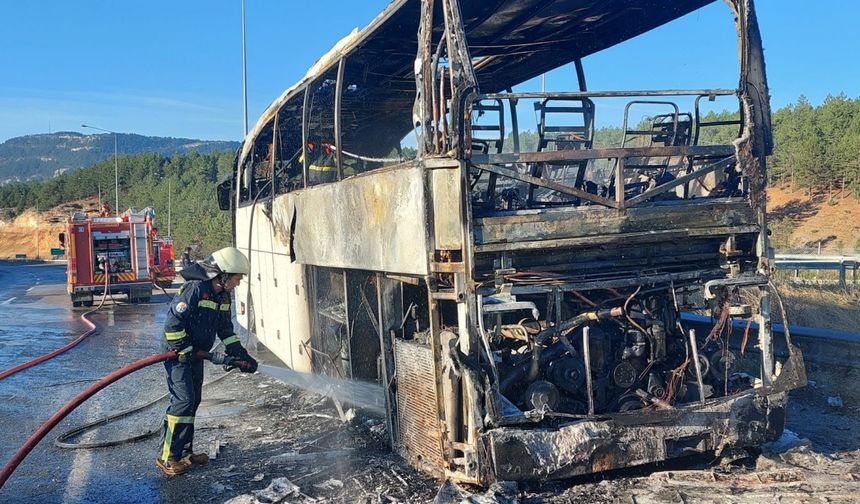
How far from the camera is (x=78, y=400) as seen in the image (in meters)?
5.51

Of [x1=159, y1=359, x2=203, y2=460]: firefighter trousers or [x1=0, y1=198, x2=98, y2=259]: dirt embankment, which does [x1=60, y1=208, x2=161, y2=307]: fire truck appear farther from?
[x1=0, y1=198, x2=98, y2=259]: dirt embankment

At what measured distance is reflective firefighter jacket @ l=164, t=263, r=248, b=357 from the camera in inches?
225

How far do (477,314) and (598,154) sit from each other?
4.29 feet

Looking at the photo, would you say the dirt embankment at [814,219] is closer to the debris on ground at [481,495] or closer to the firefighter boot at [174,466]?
the debris on ground at [481,495]

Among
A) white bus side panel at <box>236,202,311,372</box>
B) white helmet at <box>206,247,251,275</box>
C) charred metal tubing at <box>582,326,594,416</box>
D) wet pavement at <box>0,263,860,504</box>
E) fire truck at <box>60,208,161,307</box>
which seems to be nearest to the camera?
wet pavement at <box>0,263,860,504</box>

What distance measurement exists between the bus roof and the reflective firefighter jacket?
6.95 ft

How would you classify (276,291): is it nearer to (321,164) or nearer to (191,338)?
(321,164)

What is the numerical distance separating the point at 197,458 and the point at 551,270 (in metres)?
3.16

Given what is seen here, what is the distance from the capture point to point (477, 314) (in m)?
4.47

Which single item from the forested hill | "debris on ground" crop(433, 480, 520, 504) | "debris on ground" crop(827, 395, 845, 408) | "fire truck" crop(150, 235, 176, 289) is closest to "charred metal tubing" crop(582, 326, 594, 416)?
"debris on ground" crop(433, 480, 520, 504)

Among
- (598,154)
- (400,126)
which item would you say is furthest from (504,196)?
(400,126)

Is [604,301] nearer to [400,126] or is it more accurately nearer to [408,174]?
[408,174]

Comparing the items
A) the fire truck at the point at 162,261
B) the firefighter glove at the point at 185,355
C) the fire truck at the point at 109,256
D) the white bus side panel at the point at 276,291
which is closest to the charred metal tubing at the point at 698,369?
the firefighter glove at the point at 185,355

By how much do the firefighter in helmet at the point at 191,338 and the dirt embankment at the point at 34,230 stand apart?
6264 centimetres
